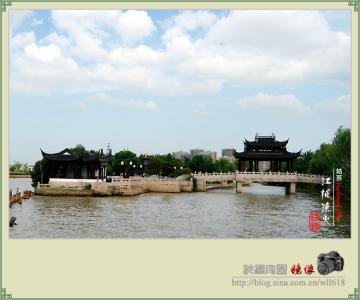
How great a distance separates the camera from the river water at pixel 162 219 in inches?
811

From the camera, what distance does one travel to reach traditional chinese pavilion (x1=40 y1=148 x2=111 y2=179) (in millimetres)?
41094

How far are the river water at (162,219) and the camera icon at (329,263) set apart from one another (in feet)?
26.3

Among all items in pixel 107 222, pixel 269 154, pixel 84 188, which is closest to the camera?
pixel 107 222

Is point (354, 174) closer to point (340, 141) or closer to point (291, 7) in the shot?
point (291, 7)

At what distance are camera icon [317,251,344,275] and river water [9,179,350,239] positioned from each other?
8019 millimetres

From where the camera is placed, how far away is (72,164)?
1626 inches

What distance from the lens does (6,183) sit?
42.3 ft

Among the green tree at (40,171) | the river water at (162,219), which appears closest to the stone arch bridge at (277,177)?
the river water at (162,219)

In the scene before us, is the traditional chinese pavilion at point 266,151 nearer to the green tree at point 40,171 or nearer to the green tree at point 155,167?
the green tree at point 155,167

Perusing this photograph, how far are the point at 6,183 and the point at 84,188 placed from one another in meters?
26.0

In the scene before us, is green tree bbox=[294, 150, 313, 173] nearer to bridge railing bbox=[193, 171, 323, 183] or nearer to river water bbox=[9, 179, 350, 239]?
bridge railing bbox=[193, 171, 323, 183]

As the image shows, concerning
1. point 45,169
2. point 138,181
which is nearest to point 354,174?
point 138,181

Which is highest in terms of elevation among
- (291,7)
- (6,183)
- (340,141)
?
(291,7)

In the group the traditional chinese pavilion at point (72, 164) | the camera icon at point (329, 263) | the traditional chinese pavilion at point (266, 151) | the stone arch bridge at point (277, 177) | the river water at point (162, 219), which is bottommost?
the river water at point (162, 219)
